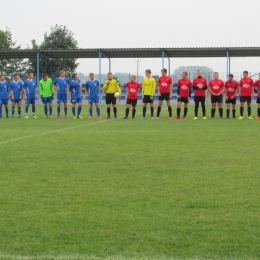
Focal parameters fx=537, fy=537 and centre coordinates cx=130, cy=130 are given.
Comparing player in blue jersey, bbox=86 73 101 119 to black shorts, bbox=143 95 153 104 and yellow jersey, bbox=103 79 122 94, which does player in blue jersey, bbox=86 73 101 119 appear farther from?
black shorts, bbox=143 95 153 104

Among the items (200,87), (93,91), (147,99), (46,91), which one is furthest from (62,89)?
(200,87)

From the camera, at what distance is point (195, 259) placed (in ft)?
12.7

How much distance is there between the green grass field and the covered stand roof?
86.1ft

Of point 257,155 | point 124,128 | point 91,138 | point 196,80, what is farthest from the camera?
point 196,80

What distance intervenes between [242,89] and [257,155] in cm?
1182

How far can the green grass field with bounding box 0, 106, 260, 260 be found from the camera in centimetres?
419

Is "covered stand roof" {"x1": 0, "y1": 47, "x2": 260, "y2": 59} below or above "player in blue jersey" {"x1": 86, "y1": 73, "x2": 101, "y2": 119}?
above

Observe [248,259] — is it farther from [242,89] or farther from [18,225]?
[242,89]

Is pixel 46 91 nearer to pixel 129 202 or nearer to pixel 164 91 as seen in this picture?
pixel 164 91

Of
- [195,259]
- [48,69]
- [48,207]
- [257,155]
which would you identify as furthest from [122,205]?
[48,69]

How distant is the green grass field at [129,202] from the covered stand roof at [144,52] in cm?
2623

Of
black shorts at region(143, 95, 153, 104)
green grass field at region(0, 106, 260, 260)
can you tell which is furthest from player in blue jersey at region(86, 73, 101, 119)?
green grass field at region(0, 106, 260, 260)

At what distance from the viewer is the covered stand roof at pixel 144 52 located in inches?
1426

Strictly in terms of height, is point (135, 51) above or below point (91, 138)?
above
